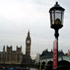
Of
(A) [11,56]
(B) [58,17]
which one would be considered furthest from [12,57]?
(B) [58,17]

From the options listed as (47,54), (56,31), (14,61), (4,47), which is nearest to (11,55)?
(14,61)

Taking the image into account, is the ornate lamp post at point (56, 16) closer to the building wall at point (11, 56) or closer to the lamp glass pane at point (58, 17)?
the lamp glass pane at point (58, 17)

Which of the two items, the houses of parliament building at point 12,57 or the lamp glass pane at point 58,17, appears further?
the houses of parliament building at point 12,57

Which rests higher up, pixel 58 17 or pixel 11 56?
pixel 11 56

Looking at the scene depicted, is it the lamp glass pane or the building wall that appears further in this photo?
the building wall

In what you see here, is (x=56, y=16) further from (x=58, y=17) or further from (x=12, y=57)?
(x=12, y=57)

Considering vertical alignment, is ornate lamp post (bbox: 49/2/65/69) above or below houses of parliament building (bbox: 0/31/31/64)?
below

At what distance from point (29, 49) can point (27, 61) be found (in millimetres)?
10778

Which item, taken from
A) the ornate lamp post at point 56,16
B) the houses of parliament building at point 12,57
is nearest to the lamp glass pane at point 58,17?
the ornate lamp post at point 56,16

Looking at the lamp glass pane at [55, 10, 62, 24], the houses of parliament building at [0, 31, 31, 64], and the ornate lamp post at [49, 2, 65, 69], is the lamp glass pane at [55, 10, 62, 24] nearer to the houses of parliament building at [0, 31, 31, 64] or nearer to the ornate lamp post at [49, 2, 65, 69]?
the ornate lamp post at [49, 2, 65, 69]

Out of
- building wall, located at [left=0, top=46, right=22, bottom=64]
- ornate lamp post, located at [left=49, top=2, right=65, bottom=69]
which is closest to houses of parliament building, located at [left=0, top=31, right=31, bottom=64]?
building wall, located at [left=0, top=46, right=22, bottom=64]

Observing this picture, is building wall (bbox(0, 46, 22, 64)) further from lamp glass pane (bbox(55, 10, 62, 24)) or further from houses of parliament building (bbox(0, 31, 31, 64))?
lamp glass pane (bbox(55, 10, 62, 24))

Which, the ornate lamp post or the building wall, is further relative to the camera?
the building wall

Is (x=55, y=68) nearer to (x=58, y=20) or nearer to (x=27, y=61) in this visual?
(x=58, y=20)
